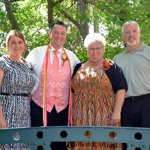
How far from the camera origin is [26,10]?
13750 millimetres

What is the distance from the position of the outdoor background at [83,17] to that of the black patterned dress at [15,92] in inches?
217

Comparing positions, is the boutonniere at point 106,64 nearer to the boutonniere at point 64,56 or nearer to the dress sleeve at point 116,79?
the dress sleeve at point 116,79

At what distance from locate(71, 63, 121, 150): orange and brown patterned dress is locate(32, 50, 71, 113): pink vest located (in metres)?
0.13

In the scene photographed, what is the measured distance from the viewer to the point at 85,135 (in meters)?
2.18

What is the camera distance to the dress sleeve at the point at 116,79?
445 cm

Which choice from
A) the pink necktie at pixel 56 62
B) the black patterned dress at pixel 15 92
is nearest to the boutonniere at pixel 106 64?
the pink necktie at pixel 56 62

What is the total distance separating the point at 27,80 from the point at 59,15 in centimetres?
761

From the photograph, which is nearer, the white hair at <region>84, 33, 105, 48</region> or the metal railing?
the metal railing

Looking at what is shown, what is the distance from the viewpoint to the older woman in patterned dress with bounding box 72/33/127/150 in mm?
4406

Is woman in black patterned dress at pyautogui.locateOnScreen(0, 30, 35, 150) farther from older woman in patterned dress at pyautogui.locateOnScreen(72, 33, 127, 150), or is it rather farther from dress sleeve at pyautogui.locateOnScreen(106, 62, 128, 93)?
dress sleeve at pyautogui.locateOnScreen(106, 62, 128, 93)

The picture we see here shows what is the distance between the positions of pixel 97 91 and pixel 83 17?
6.26m

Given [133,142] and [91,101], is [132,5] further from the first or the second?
[133,142]

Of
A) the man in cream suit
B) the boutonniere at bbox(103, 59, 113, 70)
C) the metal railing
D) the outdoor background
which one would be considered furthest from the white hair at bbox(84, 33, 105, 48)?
the outdoor background

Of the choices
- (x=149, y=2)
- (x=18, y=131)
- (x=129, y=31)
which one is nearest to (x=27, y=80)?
(x=129, y=31)
